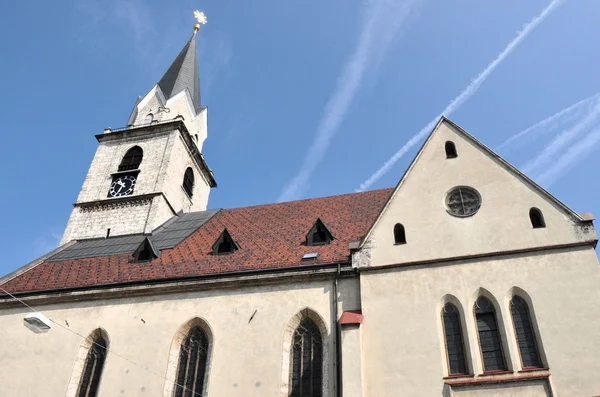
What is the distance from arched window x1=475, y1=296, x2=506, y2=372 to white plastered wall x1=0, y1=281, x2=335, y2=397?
3646 mm

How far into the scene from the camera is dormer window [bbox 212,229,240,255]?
1823 cm

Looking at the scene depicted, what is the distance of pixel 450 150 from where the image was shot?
1667 centimetres

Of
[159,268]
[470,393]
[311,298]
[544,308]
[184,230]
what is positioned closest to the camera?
[470,393]

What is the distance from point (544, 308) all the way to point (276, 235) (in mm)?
Result: 9244

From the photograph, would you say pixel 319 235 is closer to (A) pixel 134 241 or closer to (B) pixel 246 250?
(B) pixel 246 250

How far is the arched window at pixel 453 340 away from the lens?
12.9 metres

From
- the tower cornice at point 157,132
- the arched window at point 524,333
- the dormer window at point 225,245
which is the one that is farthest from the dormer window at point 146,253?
the arched window at point 524,333

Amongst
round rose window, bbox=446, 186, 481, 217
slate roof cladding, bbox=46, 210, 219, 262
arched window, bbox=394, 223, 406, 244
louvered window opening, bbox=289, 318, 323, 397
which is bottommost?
louvered window opening, bbox=289, 318, 323, 397

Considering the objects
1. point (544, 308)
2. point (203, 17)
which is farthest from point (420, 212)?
point (203, 17)

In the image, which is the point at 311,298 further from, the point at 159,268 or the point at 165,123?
the point at 165,123

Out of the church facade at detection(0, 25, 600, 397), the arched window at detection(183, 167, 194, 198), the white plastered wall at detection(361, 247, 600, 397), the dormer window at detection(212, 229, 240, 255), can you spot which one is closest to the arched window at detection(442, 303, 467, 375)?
the church facade at detection(0, 25, 600, 397)

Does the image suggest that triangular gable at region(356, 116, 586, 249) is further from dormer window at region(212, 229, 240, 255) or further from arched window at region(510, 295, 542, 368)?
dormer window at region(212, 229, 240, 255)

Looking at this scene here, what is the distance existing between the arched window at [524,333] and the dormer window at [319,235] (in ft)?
20.1

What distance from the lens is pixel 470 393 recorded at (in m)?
12.2
